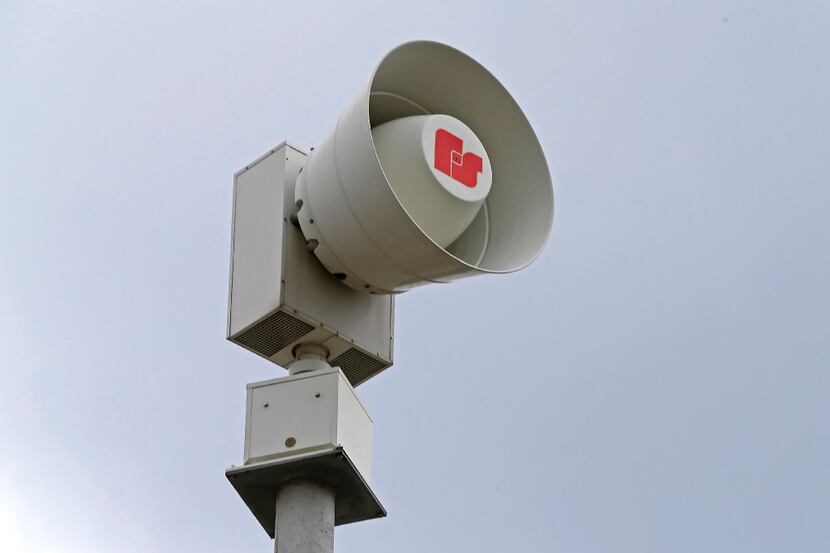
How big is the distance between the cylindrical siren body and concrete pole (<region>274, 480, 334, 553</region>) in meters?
1.04

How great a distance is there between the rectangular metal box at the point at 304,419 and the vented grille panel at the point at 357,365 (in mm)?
437

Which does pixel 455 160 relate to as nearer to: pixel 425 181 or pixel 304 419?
pixel 425 181

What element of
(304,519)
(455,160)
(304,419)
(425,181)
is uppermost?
(455,160)

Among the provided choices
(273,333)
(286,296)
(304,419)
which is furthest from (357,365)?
(304,419)

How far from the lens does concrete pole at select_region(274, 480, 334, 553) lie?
677 centimetres

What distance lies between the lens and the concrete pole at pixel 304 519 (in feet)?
22.2

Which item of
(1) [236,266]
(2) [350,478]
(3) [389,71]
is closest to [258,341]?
(1) [236,266]

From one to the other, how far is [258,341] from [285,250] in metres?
0.45

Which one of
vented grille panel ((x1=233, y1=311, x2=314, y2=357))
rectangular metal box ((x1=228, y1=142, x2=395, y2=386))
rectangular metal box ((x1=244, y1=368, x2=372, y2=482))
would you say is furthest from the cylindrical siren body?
rectangular metal box ((x1=244, y1=368, x2=372, y2=482))

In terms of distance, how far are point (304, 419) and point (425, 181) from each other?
46.4 inches

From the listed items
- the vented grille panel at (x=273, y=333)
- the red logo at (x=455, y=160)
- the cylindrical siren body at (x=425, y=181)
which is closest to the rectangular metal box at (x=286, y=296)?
the vented grille panel at (x=273, y=333)

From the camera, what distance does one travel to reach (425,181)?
23.5 feet

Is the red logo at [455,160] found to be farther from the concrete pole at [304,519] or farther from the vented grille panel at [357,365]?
the concrete pole at [304,519]

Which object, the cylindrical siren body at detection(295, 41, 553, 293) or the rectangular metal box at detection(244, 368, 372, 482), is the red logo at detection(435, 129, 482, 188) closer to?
the cylindrical siren body at detection(295, 41, 553, 293)
